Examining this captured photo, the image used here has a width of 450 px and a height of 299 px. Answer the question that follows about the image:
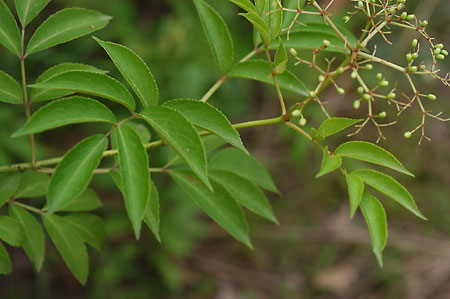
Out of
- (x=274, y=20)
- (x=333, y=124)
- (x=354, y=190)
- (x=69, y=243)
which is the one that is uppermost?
(x=274, y=20)

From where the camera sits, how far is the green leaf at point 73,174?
1191mm

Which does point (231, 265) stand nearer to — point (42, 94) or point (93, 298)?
point (93, 298)

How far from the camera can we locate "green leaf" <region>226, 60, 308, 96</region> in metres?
1.58

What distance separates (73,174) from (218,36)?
0.69 metres

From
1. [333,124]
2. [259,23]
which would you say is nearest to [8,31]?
[259,23]

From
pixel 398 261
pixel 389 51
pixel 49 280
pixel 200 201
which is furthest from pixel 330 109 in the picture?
pixel 200 201

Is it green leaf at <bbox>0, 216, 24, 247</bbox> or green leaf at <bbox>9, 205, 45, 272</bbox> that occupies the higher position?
green leaf at <bbox>0, 216, 24, 247</bbox>

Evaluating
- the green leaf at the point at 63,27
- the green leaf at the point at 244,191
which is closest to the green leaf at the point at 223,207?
the green leaf at the point at 244,191

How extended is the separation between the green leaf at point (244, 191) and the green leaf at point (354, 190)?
1.30 feet

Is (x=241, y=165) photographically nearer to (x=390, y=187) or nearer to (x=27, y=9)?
(x=390, y=187)

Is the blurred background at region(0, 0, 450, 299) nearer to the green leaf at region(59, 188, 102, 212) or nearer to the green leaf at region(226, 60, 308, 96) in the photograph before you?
the green leaf at region(59, 188, 102, 212)

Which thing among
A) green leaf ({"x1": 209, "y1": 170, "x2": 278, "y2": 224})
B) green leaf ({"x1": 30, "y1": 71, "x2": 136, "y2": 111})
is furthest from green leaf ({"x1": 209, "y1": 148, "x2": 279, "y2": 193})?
green leaf ({"x1": 30, "y1": 71, "x2": 136, "y2": 111})

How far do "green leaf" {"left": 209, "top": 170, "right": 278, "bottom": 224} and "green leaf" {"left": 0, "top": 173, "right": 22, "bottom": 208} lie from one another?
2.04 ft

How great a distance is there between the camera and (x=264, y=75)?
5.22 feet
